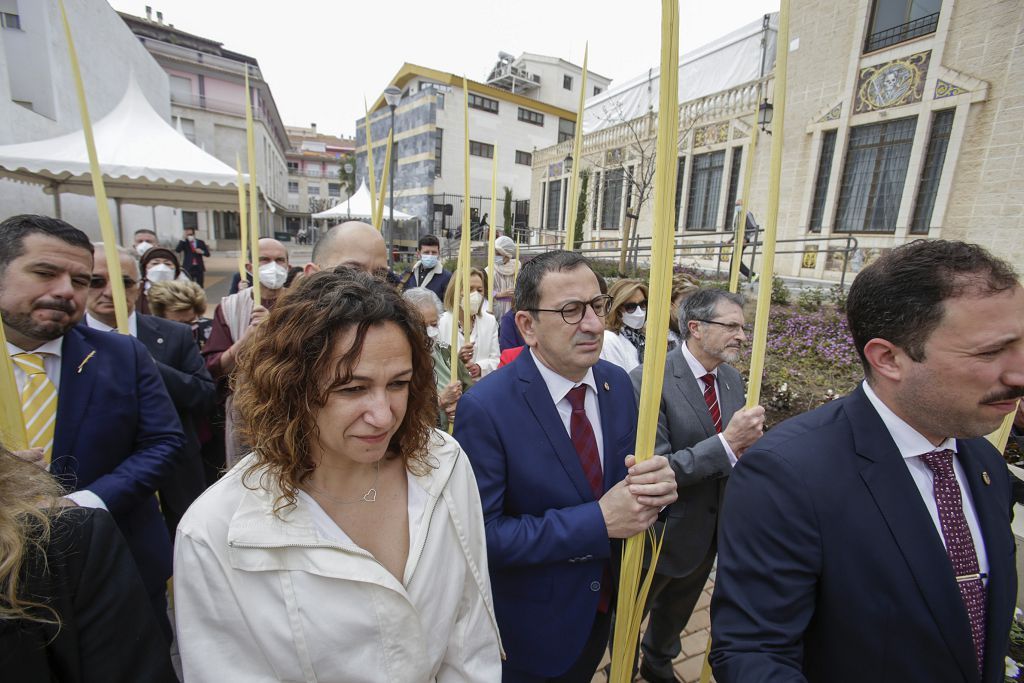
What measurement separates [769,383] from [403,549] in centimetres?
522

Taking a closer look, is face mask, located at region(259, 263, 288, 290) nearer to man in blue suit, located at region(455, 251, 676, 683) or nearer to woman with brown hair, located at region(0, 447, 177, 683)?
man in blue suit, located at region(455, 251, 676, 683)

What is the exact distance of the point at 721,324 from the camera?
2268 millimetres

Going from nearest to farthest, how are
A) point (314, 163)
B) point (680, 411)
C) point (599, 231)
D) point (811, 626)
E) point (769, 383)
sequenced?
point (811, 626) < point (680, 411) < point (769, 383) < point (599, 231) < point (314, 163)

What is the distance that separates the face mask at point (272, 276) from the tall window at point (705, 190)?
1443 centimetres

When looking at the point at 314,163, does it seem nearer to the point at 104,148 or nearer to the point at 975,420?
the point at 104,148

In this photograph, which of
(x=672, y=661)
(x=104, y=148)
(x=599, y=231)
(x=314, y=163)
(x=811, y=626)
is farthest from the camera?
(x=314, y=163)

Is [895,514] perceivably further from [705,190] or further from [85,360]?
[705,190]

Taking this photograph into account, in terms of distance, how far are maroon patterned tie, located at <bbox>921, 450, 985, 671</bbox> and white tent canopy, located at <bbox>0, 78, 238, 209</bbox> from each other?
33.0 feet

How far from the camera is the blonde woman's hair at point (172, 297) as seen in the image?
127 inches

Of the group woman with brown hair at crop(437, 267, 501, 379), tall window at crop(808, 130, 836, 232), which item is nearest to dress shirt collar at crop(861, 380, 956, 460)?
woman with brown hair at crop(437, 267, 501, 379)

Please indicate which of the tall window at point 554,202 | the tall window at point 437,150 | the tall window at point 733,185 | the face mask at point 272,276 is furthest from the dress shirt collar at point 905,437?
the tall window at point 437,150

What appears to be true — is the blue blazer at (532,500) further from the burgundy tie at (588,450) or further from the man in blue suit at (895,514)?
the man in blue suit at (895,514)

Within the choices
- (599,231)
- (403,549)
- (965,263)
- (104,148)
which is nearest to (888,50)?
(599,231)

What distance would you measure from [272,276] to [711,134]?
15.1m
